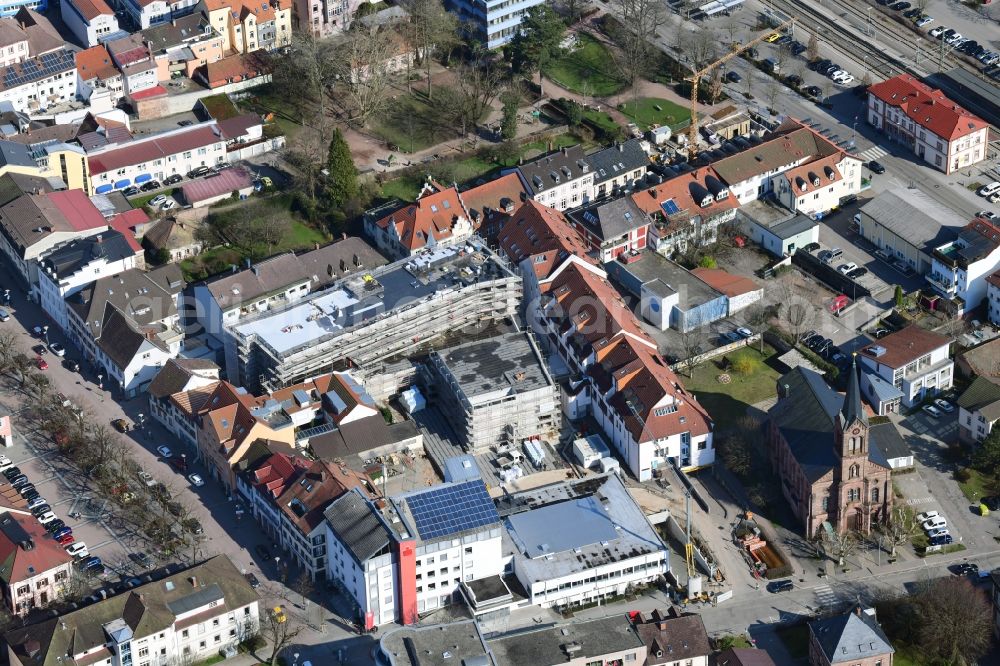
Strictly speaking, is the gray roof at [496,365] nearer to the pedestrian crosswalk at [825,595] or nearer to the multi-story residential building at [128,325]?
the multi-story residential building at [128,325]

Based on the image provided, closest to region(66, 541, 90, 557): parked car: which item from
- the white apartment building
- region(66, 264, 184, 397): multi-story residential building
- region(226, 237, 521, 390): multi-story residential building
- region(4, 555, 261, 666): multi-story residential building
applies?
region(4, 555, 261, 666): multi-story residential building

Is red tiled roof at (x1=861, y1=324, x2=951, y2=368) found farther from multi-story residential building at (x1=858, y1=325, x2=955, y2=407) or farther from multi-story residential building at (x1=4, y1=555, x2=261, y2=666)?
multi-story residential building at (x1=4, y1=555, x2=261, y2=666)

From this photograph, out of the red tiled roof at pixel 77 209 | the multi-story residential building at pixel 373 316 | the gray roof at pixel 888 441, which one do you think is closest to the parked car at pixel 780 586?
the gray roof at pixel 888 441

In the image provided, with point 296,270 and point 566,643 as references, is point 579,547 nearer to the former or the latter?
point 566,643

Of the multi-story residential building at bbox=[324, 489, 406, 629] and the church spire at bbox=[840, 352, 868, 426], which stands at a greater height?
the church spire at bbox=[840, 352, 868, 426]

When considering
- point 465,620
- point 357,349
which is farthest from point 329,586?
point 357,349

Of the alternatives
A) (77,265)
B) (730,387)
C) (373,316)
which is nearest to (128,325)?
(77,265)
